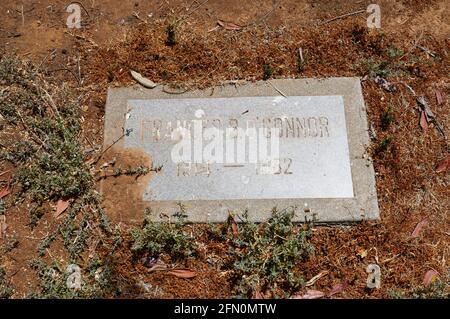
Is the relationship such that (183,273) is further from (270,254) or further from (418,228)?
(418,228)

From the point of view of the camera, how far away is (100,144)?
436 centimetres

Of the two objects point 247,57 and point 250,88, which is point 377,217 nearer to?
point 250,88

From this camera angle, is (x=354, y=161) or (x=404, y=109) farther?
(x=404, y=109)

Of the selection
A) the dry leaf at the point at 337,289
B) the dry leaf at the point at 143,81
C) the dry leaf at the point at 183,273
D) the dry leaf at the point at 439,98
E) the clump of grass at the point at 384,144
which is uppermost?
the dry leaf at the point at 143,81

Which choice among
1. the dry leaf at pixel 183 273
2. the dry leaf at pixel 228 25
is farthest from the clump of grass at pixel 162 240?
the dry leaf at pixel 228 25

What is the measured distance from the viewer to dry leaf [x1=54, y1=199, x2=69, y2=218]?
4.13 m

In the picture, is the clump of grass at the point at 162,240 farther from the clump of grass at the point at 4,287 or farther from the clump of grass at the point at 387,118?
the clump of grass at the point at 387,118

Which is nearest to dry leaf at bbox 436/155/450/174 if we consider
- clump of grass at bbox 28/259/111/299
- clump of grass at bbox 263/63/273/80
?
clump of grass at bbox 263/63/273/80

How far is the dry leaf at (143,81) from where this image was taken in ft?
14.8

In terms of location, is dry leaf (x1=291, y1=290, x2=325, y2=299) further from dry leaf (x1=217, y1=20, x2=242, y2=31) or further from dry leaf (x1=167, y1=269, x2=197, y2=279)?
dry leaf (x1=217, y1=20, x2=242, y2=31)

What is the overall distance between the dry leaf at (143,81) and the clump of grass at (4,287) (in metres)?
1.98

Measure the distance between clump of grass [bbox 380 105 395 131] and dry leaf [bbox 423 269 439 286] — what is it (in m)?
1.27
